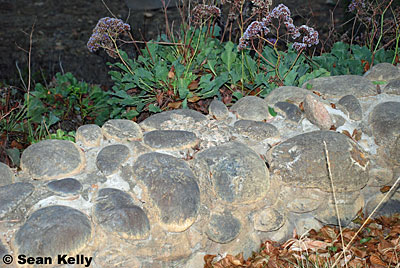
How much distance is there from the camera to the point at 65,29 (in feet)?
22.1

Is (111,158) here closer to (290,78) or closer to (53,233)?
(53,233)

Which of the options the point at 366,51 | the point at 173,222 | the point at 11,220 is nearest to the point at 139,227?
the point at 173,222

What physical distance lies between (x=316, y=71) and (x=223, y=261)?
1.66 meters

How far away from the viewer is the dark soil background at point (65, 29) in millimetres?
5320

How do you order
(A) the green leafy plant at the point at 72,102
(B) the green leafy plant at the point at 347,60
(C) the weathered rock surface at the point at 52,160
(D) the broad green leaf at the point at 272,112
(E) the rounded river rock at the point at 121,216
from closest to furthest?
(E) the rounded river rock at the point at 121,216, (C) the weathered rock surface at the point at 52,160, (D) the broad green leaf at the point at 272,112, (B) the green leafy plant at the point at 347,60, (A) the green leafy plant at the point at 72,102

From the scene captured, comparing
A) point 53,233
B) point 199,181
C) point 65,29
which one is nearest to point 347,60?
point 199,181

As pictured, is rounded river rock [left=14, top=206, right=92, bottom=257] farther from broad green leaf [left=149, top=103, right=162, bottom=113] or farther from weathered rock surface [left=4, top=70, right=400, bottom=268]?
broad green leaf [left=149, top=103, right=162, bottom=113]

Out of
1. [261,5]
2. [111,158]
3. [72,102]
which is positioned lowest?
[72,102]

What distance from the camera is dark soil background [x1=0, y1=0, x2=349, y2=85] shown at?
5320 millimetres

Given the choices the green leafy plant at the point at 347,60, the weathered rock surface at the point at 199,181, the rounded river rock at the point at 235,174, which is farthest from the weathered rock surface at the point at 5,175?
the green leafy plant at the point at 347,60

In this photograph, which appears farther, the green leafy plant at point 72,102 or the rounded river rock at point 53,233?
the green leafy plant at point 72,102

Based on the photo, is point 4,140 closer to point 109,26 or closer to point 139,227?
point 109,26

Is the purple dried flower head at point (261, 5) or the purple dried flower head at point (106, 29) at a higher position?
the purple dried flower head at point (261, 5)

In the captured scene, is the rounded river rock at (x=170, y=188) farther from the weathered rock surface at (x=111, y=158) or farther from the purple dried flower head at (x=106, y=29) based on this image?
the purple dried flower head at (x=106, y=29)
